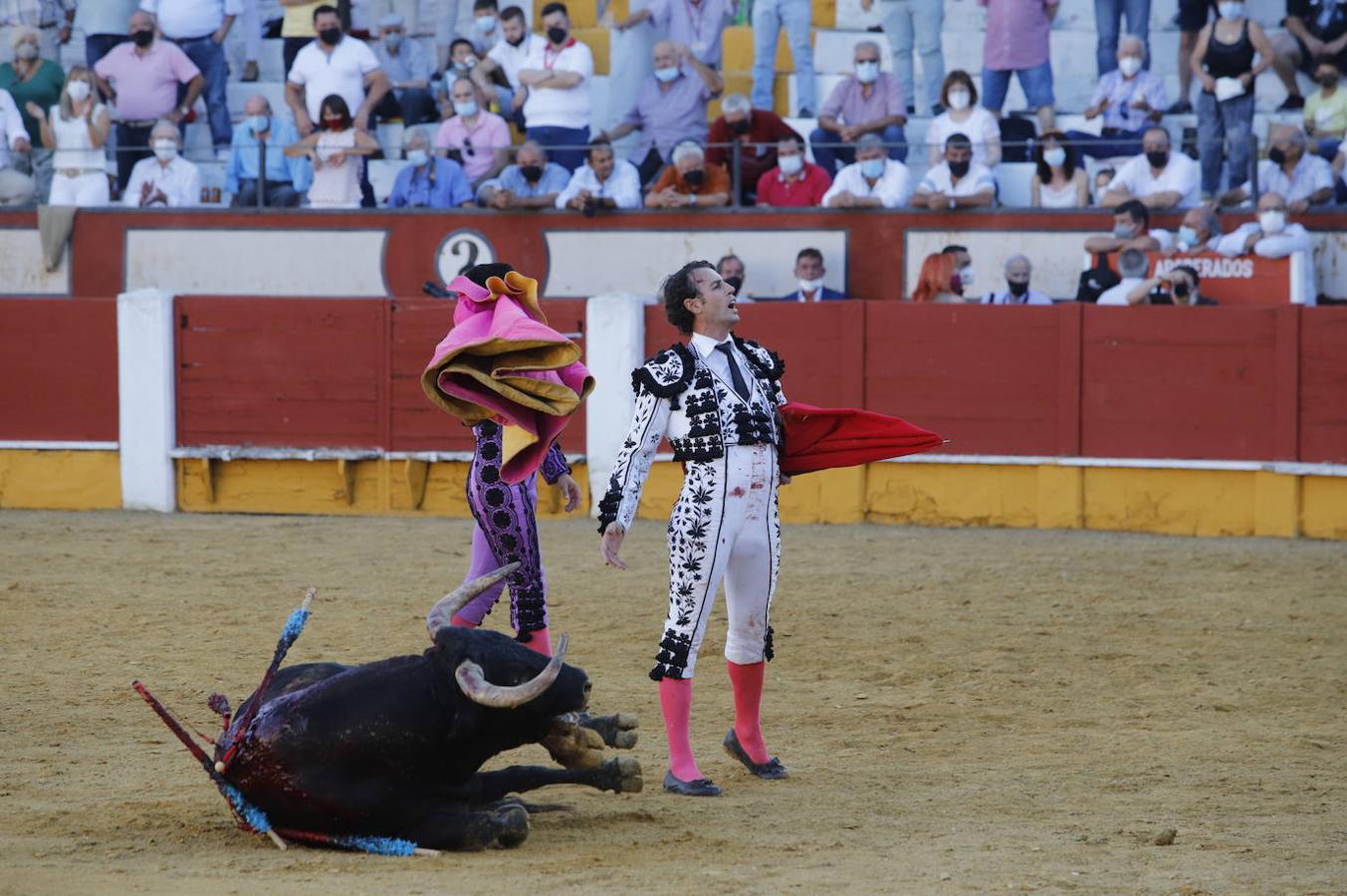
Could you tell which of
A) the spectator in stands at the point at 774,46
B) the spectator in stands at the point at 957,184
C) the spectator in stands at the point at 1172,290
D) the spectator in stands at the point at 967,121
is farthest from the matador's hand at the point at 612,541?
the spectator in stands at the point at 774,46

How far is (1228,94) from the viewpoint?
A: 1065cm

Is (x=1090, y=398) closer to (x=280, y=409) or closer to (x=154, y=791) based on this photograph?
(x=280, y=409)

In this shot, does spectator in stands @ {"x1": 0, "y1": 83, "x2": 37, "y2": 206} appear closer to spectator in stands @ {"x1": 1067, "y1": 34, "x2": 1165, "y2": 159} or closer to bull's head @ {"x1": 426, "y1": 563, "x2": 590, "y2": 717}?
spectator in stands @ {"x1": 1067, "y1": 34, "x2": 1165, "y2": 159}

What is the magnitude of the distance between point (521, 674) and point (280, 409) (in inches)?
280

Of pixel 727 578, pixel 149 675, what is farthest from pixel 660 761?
pixel 149 675

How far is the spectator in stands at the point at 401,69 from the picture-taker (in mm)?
12688

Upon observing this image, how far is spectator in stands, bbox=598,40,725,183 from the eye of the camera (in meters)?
11.8

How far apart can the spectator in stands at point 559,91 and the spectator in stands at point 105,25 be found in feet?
9.64

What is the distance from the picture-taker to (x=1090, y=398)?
1012 cm

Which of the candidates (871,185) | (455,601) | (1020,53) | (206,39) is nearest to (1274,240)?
(1020,53)

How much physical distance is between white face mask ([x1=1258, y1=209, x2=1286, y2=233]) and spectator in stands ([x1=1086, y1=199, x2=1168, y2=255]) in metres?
0.49

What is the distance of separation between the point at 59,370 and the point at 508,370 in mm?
6852

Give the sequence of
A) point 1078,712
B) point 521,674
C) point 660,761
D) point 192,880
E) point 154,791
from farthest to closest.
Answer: point 1078,712 < point 660,761 < point 154,791 < point 521,674 < point 192,880

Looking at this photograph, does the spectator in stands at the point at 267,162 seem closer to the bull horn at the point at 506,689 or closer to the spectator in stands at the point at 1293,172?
the spectator in stands at the point at 1293,172
